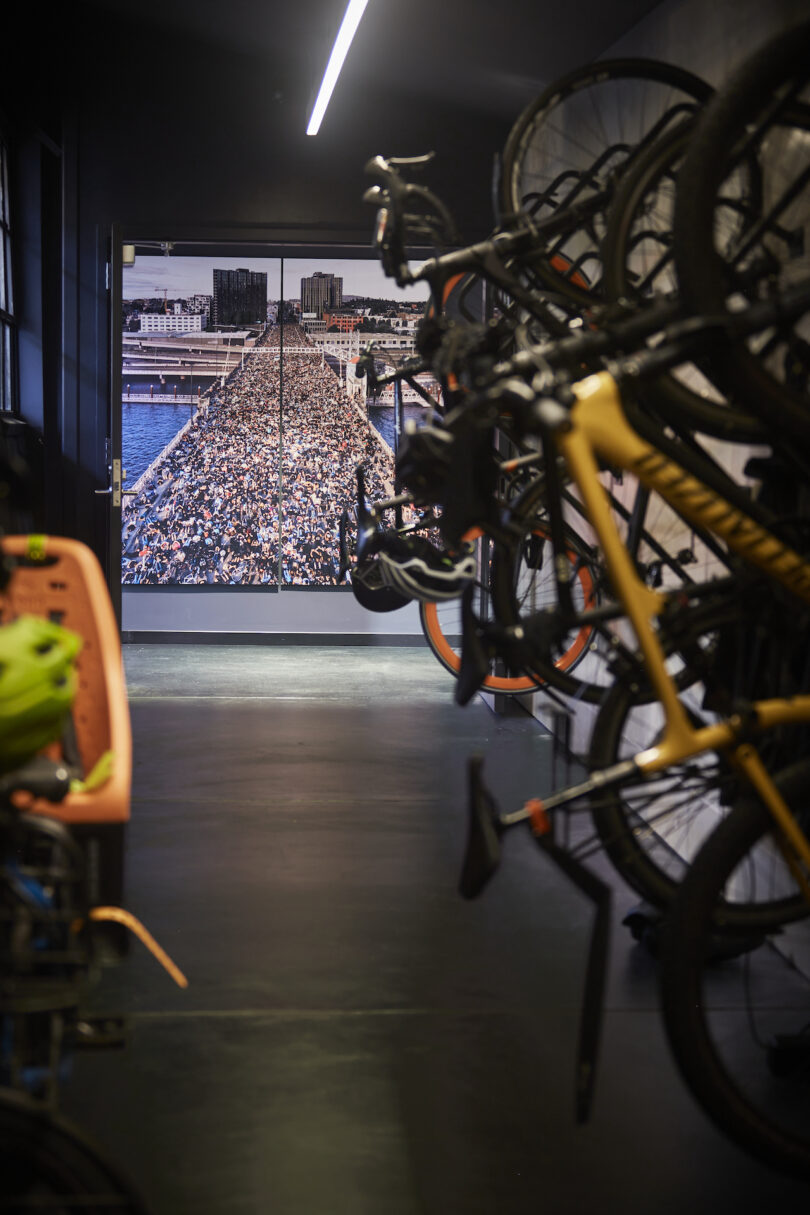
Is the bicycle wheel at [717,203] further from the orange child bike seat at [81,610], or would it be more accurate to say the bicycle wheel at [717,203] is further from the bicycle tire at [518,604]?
the orange child bike seat at [81,610]

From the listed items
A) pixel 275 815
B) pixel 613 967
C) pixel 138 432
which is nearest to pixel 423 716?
pixel 275 815

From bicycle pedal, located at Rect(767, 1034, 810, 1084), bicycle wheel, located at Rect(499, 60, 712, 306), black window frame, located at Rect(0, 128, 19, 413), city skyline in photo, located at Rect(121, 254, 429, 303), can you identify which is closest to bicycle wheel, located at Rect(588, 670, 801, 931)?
bicycle pedal, located at Rect(767, 1034, 810, 1084)

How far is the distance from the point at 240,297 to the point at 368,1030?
6660 mm

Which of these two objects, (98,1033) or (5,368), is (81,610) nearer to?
(98,1033)

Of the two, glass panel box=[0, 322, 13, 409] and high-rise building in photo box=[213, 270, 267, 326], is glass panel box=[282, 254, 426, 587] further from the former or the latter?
glass panel box=[0, 322, 13, 409]

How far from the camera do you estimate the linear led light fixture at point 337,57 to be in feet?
15.5

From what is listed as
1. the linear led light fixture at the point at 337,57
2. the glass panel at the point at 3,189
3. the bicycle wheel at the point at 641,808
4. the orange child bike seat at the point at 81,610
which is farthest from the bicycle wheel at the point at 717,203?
the glass panel at the point at 3,189

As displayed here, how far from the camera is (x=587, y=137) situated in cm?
495

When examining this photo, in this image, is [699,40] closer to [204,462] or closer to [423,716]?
[423,716]

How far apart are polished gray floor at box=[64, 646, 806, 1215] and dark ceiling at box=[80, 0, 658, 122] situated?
304cm

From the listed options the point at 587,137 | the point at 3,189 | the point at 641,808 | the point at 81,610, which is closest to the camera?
the point at 81,610

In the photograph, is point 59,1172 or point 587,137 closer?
point 59,1172

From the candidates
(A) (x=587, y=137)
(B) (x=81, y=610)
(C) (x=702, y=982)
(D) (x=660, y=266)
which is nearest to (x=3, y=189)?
(A) (x=587, y=137)

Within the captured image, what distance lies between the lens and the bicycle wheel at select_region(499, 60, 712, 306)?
275 centimetres
